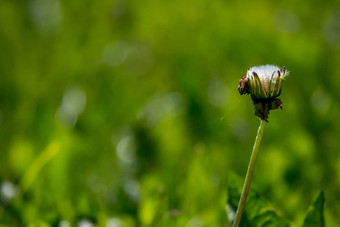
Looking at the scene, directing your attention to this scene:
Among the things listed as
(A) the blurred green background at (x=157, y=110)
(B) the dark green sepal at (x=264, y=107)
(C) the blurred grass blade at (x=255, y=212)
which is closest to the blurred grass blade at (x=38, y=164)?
(A) the blurred green background at (x=157, y=110)

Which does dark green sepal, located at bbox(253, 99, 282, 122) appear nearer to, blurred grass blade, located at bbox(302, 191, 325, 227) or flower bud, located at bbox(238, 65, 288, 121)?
flower bud, located at bbox(238, 65, 288, 121)

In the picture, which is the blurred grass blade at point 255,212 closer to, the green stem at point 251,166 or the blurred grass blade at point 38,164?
the green stem at point 251,166

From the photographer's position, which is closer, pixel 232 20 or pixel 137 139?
pixel 137 139

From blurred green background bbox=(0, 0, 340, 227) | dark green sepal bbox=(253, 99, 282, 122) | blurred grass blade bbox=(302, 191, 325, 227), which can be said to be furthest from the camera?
blurred green background bbox=(0, 0, 340, 227)

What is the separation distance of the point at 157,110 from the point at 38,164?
0.55 metres

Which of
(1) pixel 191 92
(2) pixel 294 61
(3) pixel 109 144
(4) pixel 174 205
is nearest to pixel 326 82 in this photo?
(2) pixel 294 61

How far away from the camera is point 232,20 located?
2904 mm

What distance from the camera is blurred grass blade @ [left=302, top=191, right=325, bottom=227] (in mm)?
974

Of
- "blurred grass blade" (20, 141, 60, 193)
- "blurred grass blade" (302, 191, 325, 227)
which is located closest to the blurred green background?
"blurred grass blade" (20, 141, 60, 193)

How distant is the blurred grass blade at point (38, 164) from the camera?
4.89ft

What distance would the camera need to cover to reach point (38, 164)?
156cm

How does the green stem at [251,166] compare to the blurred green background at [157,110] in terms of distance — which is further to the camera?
the blurred green background at [157,110]

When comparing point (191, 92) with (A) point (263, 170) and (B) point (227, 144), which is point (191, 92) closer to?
(B) point (227, 144)

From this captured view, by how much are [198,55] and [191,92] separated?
0.62 metres
